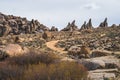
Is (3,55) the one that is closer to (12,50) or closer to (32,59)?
(12,50)

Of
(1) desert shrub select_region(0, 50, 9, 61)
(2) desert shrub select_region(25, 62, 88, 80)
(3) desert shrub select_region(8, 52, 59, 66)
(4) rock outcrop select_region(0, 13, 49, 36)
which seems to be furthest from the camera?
(4) rock outcrop select_region(0, 13, 49, 36)

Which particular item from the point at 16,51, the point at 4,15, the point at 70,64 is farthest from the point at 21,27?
the point at 70,64

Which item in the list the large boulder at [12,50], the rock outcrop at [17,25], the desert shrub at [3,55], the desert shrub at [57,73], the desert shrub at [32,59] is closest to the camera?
the desert shrub at [57,73]

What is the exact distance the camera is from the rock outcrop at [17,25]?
114 m

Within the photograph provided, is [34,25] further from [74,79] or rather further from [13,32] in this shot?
[74,79]

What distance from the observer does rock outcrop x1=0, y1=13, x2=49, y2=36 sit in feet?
375

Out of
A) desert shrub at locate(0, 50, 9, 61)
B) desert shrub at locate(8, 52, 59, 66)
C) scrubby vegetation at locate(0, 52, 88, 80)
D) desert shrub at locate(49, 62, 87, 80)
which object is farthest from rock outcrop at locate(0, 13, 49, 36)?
desert shrub at locate(49, 62, 87, 80)

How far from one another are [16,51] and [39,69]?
9.58m

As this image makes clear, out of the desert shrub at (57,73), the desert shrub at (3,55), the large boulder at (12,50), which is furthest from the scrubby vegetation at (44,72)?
the large boulder at (12,50)

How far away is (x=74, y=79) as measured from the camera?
55.9 feet

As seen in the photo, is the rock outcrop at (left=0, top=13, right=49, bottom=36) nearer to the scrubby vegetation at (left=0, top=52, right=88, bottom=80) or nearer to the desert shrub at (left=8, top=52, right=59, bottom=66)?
the desert shrub at (left=8, top=52, right=59, bottom=66)

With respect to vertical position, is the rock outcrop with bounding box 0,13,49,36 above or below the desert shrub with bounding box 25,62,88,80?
above

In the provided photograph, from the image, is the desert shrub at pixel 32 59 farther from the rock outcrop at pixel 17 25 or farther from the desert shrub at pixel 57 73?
the rock outcrop at pixel 17 25

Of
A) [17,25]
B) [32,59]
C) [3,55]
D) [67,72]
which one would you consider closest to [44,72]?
[67,72]
